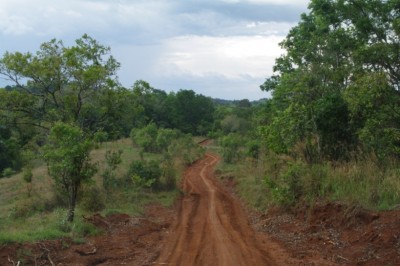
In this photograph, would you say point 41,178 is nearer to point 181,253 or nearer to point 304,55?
point 304,55

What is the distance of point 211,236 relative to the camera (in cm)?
1338

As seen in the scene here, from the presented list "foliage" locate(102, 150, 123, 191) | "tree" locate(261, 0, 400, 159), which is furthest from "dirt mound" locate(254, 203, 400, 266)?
"foliage" locate(102, 150, 123, 191)

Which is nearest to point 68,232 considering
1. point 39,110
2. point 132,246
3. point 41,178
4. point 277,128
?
point 132,246

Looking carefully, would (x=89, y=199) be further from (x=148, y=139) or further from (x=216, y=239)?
(x=148, y=139)

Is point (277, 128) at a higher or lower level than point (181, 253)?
higher

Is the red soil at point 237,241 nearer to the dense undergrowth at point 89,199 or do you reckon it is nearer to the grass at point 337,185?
the grass at point 337,185

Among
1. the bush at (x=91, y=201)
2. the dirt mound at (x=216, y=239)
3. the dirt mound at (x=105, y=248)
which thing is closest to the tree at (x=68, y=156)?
the dirt mound at (x=105, y=248)

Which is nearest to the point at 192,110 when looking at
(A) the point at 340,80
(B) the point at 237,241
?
(A) the point at 340,80

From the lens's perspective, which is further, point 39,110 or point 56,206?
point 56,206

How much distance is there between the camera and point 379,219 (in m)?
11.2

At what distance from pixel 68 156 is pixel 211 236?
15.8ft

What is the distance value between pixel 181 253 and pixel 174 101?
86542 mm

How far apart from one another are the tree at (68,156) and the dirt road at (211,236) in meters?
3.38

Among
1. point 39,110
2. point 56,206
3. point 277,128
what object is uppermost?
point 39,110
